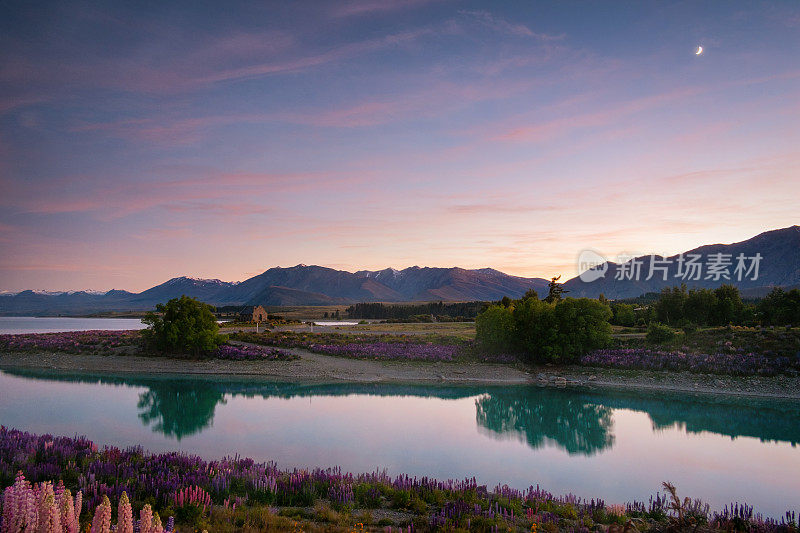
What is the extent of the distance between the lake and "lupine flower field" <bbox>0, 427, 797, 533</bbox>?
322 cm

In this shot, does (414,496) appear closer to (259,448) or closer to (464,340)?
(259,448)

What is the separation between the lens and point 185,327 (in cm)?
4325

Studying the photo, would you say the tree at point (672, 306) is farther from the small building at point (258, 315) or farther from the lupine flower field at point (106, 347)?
Result: the small building at point (258, 315)

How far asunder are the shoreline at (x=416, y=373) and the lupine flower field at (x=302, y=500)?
23.9 metres

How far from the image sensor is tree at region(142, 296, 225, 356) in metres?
43.2

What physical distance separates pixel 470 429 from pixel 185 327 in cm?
3172

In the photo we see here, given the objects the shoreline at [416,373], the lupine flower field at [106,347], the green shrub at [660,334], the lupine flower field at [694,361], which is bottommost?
Answer: the shoreline at [416,373]

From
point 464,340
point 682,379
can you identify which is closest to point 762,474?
point 682,379

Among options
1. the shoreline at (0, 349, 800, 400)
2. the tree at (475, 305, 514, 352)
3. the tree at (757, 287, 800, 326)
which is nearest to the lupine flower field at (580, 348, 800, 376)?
the shoreline at (0, 349, 800, 400)

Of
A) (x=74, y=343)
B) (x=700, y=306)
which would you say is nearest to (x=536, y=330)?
(x=700, y=306)

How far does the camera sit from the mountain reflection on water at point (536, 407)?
74.2 ft

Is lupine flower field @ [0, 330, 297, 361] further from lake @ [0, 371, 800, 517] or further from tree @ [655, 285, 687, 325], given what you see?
tree @ [655, 285, 687, 325]

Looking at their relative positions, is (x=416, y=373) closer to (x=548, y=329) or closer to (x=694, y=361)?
(x=548, y=329)

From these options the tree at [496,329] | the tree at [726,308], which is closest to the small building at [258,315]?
the tree at [496,329]
